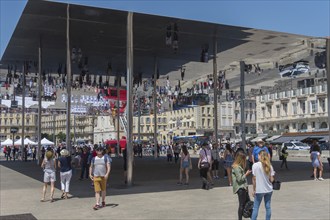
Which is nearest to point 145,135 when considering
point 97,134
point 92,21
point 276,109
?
point 97,134

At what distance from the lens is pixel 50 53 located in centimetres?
2959

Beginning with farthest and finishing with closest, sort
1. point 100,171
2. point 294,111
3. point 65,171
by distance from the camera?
point 294,111 → point 65,171 → point 100,171

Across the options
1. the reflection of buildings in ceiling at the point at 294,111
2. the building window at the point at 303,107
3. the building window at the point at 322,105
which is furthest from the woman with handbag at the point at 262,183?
the building window at the point at 303,107

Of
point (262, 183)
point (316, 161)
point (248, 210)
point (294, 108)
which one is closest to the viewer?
point (262, 183)

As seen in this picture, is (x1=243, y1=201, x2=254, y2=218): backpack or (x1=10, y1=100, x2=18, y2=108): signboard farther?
(x1=10, y1=100, x2=18, y2=108): signboard

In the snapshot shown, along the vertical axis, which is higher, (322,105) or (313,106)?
(322,105)

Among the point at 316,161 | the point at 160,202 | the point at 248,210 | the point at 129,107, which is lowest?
the point at 160,202

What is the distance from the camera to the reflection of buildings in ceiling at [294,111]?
3027 inches

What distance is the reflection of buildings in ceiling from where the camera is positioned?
76875 mm

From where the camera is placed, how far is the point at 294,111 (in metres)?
84.1

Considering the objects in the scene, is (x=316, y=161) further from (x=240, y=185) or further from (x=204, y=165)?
(x=240, y=185)

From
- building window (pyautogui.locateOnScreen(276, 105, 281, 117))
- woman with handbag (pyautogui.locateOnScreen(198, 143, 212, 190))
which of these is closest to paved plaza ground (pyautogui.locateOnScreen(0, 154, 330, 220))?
woman with handbag (pyautogui.locateOnScreen(198, 143, 212, 190))

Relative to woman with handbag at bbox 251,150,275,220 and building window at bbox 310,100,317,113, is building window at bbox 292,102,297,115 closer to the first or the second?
building window at bbox 310,100,317,113

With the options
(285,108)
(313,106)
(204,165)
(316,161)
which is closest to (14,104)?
(204,165)
